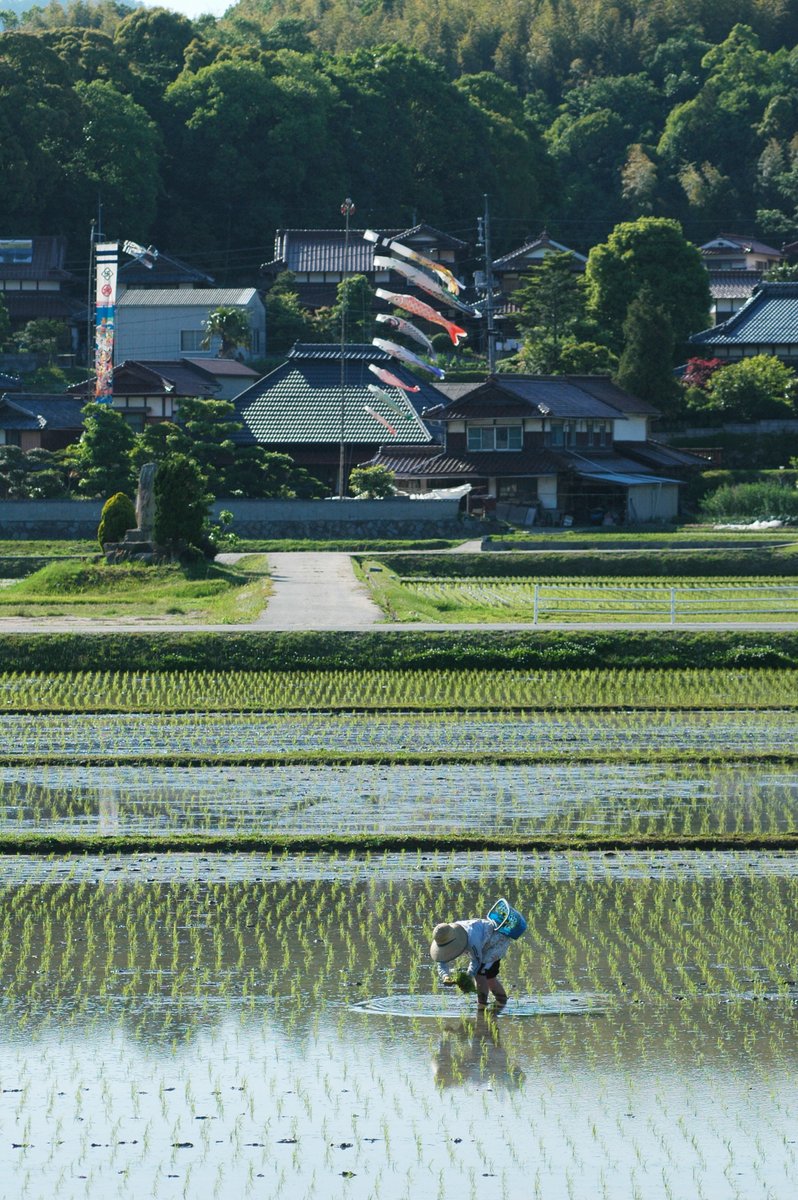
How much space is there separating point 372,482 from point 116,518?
40.1 ft

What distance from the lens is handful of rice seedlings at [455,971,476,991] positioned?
7.79 m

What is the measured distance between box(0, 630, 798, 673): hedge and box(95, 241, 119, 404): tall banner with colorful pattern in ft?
88.7

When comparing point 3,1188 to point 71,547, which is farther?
point 71,547

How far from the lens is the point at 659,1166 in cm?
614

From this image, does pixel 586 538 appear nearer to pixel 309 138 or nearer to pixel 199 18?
pixel 309 138

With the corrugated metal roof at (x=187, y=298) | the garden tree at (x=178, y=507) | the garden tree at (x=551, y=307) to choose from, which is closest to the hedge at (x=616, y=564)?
the garden tree at (x=178, y=507)

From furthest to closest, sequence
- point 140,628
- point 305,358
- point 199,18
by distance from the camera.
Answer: point 199,18 < point 305,358 < point 140,628

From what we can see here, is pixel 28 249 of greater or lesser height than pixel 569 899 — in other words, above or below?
above

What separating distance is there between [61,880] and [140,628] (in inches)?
472

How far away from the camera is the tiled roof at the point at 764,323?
5519cm

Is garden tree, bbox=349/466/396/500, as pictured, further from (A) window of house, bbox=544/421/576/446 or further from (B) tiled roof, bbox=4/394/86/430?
(B) tiled roof, bbox=4/394/86/430

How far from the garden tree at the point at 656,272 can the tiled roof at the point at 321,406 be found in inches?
325

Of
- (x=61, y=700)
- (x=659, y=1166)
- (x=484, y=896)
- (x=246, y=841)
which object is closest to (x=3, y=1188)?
(x=659, y=1166)

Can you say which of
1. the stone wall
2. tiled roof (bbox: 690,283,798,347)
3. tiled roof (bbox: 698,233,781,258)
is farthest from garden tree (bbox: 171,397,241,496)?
tiled roof (bbox: 698,233,781,258)
